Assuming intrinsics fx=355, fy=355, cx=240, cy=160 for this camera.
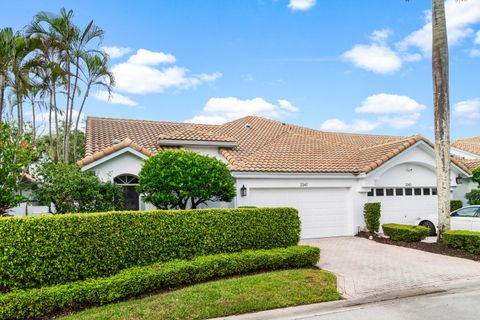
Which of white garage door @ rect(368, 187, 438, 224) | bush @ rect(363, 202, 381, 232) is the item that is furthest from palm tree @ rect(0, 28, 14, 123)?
white garage door @ rect(368, 187, 438, 224)

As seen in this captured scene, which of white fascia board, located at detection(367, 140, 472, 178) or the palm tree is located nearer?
the palm tree

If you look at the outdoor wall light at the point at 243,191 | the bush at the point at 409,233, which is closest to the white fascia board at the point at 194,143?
the outdoor wall light at the point at 243,191

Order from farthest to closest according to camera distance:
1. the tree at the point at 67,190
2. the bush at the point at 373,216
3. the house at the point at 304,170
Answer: the bush at the point at 373,216 < the house at the point at 304,170 < the tree at the point at 67,190

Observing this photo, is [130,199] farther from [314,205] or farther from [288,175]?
[314,205]

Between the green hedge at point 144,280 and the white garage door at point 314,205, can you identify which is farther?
the white garage door at point 314,205

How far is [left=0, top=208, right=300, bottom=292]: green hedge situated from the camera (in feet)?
23.6

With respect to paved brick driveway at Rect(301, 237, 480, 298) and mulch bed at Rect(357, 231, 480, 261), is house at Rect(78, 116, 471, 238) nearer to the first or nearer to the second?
mulch bed at Rect(357, 231, 480, 261)

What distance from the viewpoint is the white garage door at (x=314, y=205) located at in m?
15.5

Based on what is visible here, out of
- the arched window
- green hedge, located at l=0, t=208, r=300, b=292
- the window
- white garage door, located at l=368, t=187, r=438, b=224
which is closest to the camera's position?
green hedge, located at l=0, t=208, r=300, b=292

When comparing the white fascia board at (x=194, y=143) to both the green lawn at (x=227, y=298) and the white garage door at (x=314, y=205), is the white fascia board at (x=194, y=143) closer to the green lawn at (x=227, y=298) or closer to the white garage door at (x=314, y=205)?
the white garage door at (x=314, y=205)

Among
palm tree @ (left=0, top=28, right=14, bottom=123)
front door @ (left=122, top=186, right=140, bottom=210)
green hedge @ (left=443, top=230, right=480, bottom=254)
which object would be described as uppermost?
palm tree @ (left=0, top=28, right=14, bottom=123)

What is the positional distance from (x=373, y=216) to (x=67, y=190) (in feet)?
41.2

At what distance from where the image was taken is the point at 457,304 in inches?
282

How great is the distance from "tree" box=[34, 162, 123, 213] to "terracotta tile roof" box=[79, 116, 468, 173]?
2.51 m
